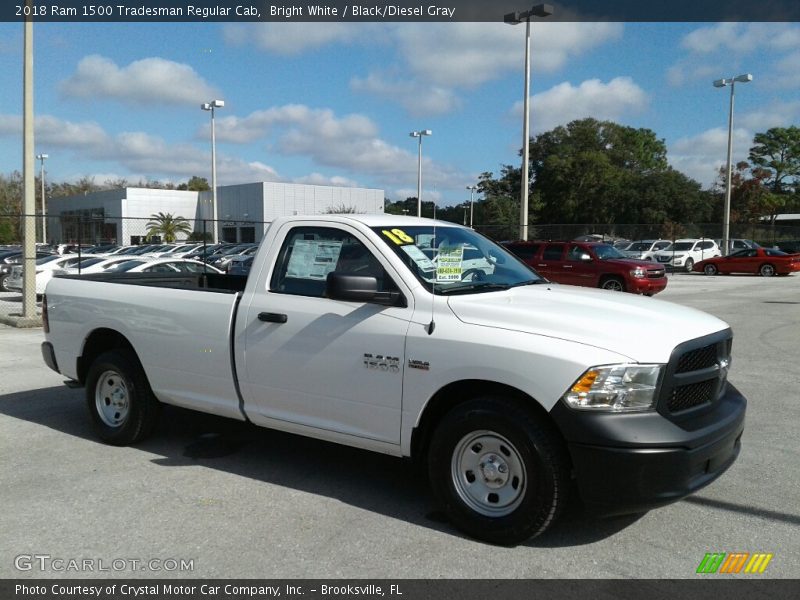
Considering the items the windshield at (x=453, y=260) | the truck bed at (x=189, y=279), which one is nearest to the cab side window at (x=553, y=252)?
the truck bed at (x=189, y=279)

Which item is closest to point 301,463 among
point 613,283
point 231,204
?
point 613,283

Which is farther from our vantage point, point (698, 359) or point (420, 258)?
point (420, 258)

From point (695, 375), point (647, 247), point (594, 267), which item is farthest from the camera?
point (647, 247)

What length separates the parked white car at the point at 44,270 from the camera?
2005 centimetres

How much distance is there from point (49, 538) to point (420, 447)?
2.19m

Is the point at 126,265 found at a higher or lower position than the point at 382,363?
higher

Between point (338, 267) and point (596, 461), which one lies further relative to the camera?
point (338, 267)

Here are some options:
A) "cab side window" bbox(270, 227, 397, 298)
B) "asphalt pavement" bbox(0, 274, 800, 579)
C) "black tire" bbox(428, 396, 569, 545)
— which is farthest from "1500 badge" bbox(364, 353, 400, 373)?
"asphalt pavement" bbox(0, 274, 800, 579)

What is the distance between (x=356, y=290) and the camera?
4.33 metres

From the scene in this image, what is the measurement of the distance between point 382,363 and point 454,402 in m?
0.49

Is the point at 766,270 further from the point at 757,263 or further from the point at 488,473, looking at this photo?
the point at 488,473
